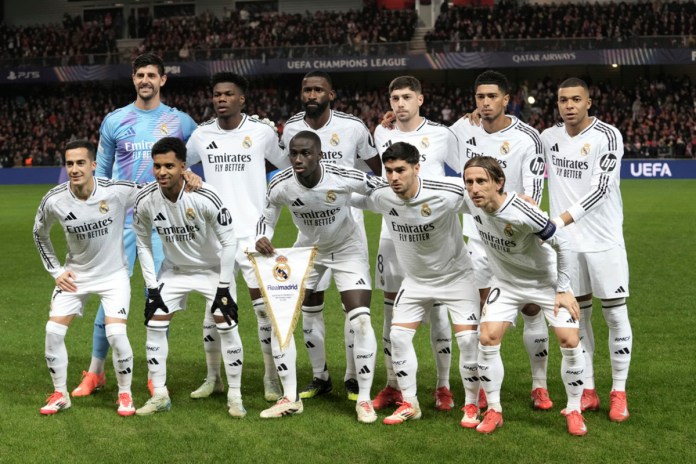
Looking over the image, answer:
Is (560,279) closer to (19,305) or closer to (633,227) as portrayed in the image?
(19,305)

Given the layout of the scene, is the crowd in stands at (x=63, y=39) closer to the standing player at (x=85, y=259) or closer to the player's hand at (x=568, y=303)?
the standing player at (x=85, y=259)

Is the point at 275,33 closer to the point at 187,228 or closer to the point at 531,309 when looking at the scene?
the point at 187,228

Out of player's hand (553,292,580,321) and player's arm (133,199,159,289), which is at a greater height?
player's arm (133,199,159,289)

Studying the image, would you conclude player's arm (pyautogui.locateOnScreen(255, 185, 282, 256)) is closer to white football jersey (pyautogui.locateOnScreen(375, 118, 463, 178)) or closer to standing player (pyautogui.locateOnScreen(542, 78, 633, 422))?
white football jersey (pyautogui.locateOnScreen(375, 118, 463, 178))

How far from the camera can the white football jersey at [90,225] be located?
6953mm

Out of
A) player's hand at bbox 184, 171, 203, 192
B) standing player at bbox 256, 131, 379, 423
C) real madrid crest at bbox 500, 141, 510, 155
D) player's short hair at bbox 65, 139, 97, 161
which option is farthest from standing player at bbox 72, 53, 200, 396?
real madrid crest at bbox 500, 141, 510, 155

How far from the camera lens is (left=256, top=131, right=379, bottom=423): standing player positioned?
6602 mm

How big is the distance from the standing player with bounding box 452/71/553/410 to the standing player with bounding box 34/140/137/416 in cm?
284

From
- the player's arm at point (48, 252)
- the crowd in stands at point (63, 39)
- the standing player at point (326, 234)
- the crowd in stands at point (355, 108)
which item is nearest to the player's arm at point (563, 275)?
the standing player at point (326, 234)

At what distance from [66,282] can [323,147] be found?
7.56 feet

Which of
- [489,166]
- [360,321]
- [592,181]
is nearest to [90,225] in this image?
[360,321]

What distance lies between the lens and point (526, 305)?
6738 mm

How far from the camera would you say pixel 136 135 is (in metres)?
7.64

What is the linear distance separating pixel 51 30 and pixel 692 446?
45069 millimetres
